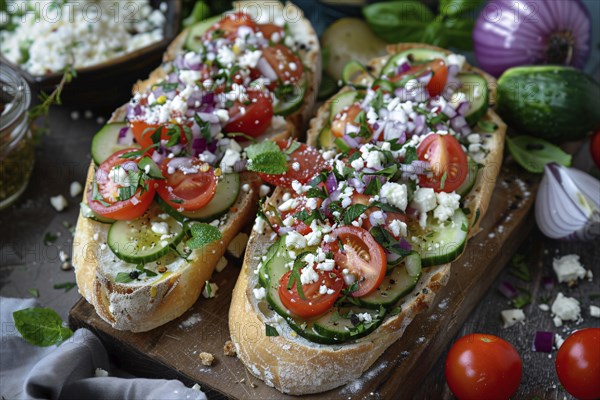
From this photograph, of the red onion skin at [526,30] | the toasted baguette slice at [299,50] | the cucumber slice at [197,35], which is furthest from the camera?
the red onion skin at [526,30]

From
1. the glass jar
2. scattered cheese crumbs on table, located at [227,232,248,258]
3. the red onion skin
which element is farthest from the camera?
the red onion skin

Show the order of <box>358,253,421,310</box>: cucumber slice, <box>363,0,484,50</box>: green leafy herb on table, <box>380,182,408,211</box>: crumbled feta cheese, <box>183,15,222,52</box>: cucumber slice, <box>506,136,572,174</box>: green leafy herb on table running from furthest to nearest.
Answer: <box>363,0,484,50</box>: green leafy herb on table, <box>183,15,222,52</box>: cucumber slice, <box>506,136,572,174</box>: green leafy herb on table, <box>380,182,408,211</box>: crumbled feta cheese, <box>358,253,421,310</box>: cucumber slice

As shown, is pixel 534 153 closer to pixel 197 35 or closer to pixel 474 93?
pixel 474 93

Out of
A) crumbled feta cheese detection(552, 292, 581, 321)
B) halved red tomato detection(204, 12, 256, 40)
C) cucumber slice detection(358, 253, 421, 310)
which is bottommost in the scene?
crumbled feta cheese detection(552, 292, 581, 321)

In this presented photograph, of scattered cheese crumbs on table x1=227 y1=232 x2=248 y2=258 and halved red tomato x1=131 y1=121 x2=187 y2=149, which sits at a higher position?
halved red tomato x1=131 y1=121 x2=187 y2=149

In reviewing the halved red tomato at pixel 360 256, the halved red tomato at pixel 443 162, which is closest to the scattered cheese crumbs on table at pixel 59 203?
the halved red tomato at pixel 360 256

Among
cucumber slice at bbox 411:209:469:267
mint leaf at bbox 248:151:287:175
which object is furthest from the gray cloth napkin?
cucumber slice at bbox 411:209:469:267

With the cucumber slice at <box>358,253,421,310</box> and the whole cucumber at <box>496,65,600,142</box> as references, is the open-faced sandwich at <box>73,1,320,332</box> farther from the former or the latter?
the whole cucumber at <box>496,65,600,142</box>

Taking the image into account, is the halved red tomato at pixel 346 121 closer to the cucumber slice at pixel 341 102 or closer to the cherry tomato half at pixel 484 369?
the cucumber slice at pixel 341 102
